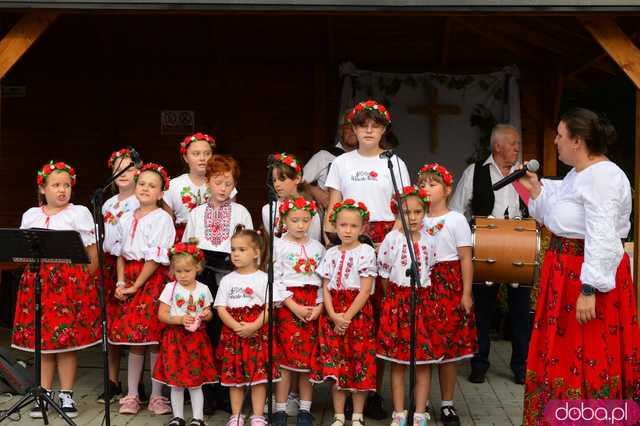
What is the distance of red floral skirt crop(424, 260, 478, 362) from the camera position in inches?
231

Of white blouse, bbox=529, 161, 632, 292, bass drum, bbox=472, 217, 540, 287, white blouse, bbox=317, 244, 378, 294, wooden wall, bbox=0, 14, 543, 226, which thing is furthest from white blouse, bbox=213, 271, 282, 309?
wooden wall, bbox=0, 14, 543, 226

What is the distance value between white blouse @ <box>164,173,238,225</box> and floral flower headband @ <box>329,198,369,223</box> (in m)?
1.09

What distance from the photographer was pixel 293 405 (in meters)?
6.34

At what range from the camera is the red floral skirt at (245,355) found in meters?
5.77

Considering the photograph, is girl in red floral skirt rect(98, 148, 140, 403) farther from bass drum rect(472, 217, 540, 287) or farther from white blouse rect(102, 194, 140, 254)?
bass drum rect(472, 217, 540, 287)

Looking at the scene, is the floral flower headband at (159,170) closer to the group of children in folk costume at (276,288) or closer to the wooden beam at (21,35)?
the group of children in folk costume at (276,288)

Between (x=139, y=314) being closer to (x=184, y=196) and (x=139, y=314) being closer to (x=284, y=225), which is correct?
(x=184, y=196)

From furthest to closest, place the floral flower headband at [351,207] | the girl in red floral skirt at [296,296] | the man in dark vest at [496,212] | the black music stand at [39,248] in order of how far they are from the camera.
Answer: the man in dark vest at [496,212] < the girl in red floral skirt at [296,296] < the floral flower headband at [351,207] < the black music stand at [39,248]

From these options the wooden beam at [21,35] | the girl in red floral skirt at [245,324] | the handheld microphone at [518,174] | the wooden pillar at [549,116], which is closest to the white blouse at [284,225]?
the girl in red floral skirt at [245,324]

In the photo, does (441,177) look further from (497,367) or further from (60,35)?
(60,35)

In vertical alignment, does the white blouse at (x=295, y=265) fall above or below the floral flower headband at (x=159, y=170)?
below

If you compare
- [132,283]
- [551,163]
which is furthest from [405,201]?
[551,163]

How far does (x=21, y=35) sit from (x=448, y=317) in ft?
11.8

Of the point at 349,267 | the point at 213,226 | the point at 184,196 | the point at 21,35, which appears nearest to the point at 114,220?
the point at 184,196
